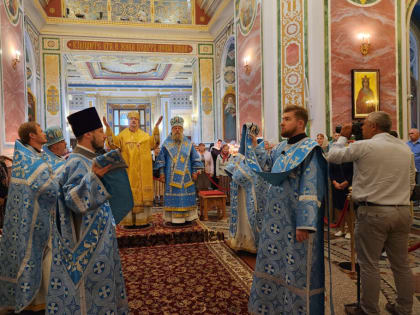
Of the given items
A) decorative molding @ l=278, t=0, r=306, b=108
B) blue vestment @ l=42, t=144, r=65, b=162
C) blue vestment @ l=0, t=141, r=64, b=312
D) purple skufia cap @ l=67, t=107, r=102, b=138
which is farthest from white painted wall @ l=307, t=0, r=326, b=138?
purple skufia cap @ l=67, t=107, r=102, b=138

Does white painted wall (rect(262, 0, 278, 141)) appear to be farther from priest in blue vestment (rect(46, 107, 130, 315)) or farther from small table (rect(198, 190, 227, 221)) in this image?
priest in blue vestment (rect(46, 107, 130, 315))

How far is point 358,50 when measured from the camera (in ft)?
24.3

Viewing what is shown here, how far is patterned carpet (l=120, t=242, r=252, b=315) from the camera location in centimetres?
330

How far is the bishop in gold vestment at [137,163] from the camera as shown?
5.71 meters

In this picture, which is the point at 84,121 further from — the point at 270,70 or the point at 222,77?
the point at 222,77

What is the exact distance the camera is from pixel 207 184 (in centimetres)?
890

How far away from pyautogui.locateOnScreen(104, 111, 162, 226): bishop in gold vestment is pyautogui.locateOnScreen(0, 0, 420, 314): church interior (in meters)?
0.27

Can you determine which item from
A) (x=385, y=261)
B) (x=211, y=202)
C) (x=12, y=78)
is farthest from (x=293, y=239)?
(x=12, y=78)

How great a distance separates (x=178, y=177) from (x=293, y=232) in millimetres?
3508

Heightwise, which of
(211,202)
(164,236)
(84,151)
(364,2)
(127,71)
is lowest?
(164,236)

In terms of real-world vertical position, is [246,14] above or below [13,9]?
above

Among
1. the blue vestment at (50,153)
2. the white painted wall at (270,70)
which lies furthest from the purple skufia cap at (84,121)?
the white painted wall at (270,70)

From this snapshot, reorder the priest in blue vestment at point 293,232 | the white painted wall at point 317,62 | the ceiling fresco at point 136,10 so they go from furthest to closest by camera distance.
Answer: the ceiling fresco at point 136,10
the white painted wall at point 317,62
the priest in blue vestment at point 293,232

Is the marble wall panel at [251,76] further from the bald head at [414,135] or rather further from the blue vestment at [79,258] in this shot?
the blue vestment at [79,258]
